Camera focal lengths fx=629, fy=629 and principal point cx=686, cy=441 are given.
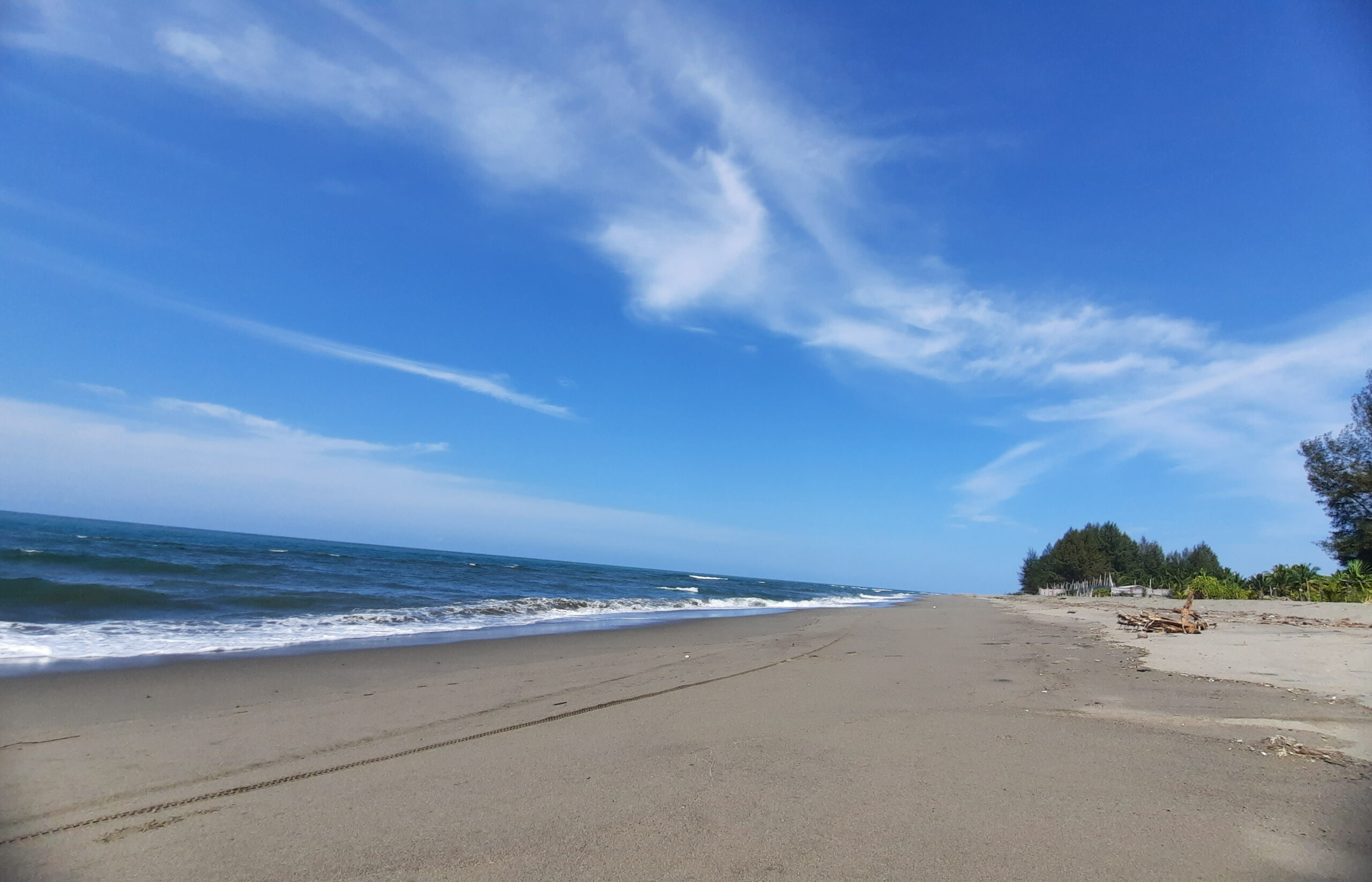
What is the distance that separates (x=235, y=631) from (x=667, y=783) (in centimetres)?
1126

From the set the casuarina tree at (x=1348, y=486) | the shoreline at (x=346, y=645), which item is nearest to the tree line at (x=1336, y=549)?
the casuarina tree at (x=1348, y=486)

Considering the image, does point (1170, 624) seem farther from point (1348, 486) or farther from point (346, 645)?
point (1348, 486)

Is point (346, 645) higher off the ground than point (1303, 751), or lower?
lower

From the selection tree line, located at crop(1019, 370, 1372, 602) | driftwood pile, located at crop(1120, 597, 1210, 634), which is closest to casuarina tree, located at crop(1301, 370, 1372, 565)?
tree line, located at crop(1019, 370, 1372, 602)

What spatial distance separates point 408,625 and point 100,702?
8.72 m

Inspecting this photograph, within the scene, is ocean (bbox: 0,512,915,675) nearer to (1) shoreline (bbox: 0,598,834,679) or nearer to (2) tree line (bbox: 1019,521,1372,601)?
(1) shoreline (bbox: 0,598,834,679)

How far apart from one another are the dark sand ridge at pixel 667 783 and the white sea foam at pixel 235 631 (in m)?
1.81

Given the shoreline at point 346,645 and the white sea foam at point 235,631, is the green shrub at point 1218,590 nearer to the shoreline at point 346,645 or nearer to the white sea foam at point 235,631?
the shoreline at point 346,645

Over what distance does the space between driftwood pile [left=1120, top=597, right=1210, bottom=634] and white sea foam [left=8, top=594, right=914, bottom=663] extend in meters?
15.2

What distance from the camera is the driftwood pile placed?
45.0 feet

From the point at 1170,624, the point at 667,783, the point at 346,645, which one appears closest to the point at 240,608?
the point at 346,645

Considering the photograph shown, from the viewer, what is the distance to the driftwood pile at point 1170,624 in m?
13.7

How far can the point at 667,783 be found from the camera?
4.31 meters

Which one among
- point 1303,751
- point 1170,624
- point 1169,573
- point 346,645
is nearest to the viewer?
point 1303,751
